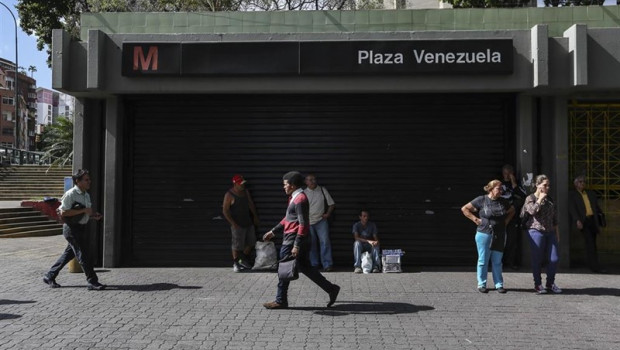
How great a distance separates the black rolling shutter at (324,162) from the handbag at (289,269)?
353 centimetres

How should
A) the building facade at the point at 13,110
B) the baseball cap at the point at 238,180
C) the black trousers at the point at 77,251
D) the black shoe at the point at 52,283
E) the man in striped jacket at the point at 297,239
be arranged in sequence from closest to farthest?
the man in striped jacket at the point at 297,239, the black trousers at the point at 77,251, the black shoe at the point at 52,283, the baseball cap at the point at 238,180, the building facade at the point at 13,110

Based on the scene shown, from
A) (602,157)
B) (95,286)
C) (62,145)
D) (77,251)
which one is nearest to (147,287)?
(95,286)

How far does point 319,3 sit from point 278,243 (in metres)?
19.4

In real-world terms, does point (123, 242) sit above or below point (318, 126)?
below

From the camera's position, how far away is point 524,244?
9.87 metres

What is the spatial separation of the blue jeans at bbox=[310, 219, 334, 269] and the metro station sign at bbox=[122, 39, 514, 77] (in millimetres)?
2669

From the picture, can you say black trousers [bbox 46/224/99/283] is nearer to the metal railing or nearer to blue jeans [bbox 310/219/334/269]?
blue jeans [bbox 310/219/334/269]

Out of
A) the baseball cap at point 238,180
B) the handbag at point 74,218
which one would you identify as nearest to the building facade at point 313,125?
the baseball cap at point 238,180

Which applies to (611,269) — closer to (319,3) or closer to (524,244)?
(524,244)

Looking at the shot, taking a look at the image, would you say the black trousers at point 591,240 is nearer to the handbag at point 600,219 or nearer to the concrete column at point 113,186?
the handbag at point 600,219

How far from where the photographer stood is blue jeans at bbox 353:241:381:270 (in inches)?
375

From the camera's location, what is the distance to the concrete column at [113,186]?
10008mm

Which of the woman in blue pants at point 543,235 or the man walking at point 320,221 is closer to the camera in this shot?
the woman in blue pants at point 543,235

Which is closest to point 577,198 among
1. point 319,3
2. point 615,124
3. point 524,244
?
point 524,244
